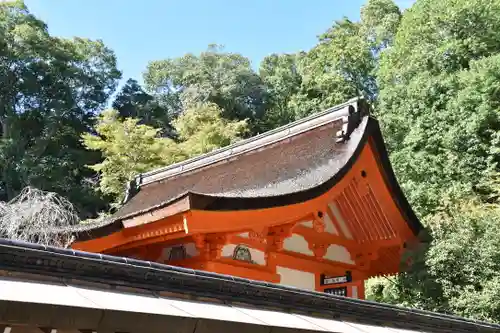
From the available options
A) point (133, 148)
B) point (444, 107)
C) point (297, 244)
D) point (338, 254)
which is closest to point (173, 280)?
point (297, 244)

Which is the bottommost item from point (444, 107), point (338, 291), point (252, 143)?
point (338, 291)

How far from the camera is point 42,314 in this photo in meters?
2.33

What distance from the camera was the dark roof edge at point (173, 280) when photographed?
9.28 ft

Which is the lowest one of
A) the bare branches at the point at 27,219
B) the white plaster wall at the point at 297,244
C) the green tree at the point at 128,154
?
the white plaster wall at the point at 297,244

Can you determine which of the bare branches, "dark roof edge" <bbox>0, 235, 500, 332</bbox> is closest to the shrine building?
"dark roof edge" <bbox>0, 235, 500, 332</bbox>

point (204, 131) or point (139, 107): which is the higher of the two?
point (139, 107)

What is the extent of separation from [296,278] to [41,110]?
77.3 feet

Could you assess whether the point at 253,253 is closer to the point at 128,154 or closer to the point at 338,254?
the point at 338,254

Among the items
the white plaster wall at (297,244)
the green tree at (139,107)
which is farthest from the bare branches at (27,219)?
the green tree at (139,107)

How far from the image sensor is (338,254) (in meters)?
8.66

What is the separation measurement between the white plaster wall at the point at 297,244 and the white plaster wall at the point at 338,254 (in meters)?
0.47

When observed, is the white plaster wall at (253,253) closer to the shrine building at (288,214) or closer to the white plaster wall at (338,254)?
the shrine building at (288,214)

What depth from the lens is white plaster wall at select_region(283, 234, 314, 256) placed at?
7.76m

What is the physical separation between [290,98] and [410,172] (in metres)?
14.2
